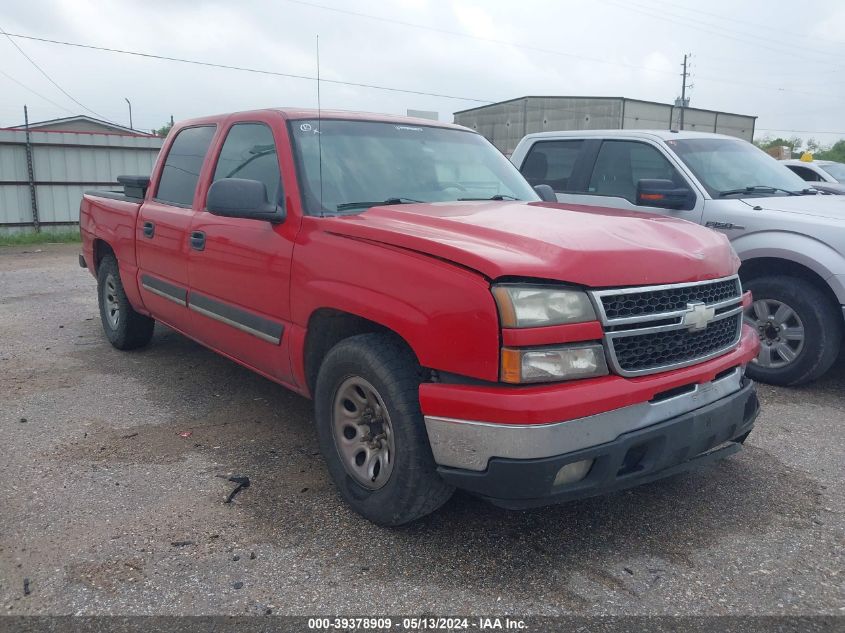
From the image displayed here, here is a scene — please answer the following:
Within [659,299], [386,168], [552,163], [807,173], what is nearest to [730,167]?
[552,163]

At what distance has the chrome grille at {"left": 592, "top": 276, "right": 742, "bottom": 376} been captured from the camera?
8.55ft

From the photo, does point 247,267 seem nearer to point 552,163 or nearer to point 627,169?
point 627,169

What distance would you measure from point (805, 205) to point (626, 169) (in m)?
1.46

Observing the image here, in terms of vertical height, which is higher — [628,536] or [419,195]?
[419,195]

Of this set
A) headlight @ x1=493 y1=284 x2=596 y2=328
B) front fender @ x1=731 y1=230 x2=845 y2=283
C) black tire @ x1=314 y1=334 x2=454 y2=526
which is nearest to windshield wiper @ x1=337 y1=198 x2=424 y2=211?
black tire @ x1=314 y1=334 x2=454 y2=526

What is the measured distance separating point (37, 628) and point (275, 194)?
222cm

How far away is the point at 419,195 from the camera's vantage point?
3.76m

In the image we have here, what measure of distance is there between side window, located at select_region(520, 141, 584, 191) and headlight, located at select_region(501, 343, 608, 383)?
4.29 meters

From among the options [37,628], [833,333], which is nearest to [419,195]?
[37,628]

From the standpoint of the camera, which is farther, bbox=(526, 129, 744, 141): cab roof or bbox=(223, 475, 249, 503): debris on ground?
bbox=(526, 129, 744, 141): cab roof

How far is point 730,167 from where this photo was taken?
5922 millimetres

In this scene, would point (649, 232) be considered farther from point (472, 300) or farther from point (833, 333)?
point (833, 333)

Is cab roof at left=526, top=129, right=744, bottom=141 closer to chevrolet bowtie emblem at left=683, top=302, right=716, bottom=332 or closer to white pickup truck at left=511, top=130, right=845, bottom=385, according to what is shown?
white pickup truck at left=511, top=130, right=845, bottom=385

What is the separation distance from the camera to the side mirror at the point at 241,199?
339cm
